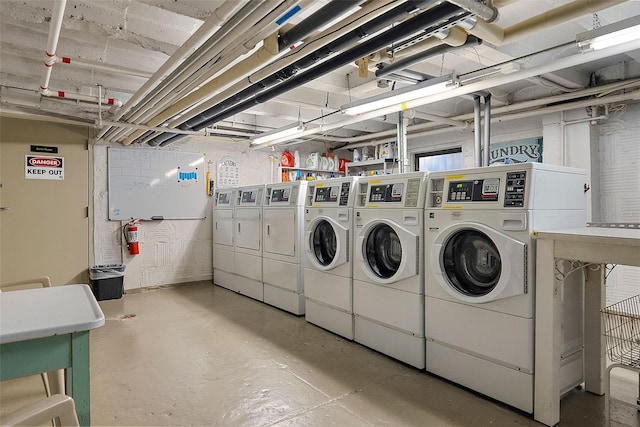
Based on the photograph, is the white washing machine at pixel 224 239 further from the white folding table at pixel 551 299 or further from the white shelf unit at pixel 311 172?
the white folding table at pixel 551 299

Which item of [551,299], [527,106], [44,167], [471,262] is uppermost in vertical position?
[527,106]

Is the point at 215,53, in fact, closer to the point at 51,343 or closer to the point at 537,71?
the point at 51,343

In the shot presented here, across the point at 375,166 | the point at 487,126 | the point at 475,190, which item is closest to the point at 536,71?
the point at 475,190

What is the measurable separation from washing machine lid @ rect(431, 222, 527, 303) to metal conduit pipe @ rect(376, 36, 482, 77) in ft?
3.81

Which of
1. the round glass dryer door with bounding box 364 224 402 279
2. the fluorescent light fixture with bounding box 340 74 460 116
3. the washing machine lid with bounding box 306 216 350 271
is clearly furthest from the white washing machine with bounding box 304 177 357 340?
the fluorescent light fixture with bounding box 340 74 460 116

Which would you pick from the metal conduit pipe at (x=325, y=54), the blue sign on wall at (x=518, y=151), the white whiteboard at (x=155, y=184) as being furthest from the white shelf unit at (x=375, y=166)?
the metal conduit pipe at (x=325, y=54)

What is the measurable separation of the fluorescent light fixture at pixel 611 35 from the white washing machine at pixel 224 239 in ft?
14.5

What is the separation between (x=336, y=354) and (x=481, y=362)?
1216mm

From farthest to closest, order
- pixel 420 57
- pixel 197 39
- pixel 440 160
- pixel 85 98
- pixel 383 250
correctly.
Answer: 1. pixel 440 160
2. pixel 85 98
3. pixel 383 250
4. pixel 420 57
5. pixel 197 39

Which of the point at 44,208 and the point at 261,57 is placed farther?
the point at 44,208

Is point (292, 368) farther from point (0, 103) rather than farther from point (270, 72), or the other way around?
point (0, 103)

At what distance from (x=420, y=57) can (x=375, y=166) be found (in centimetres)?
417

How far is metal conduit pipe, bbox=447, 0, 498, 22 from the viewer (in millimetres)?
1716

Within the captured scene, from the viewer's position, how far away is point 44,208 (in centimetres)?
490
